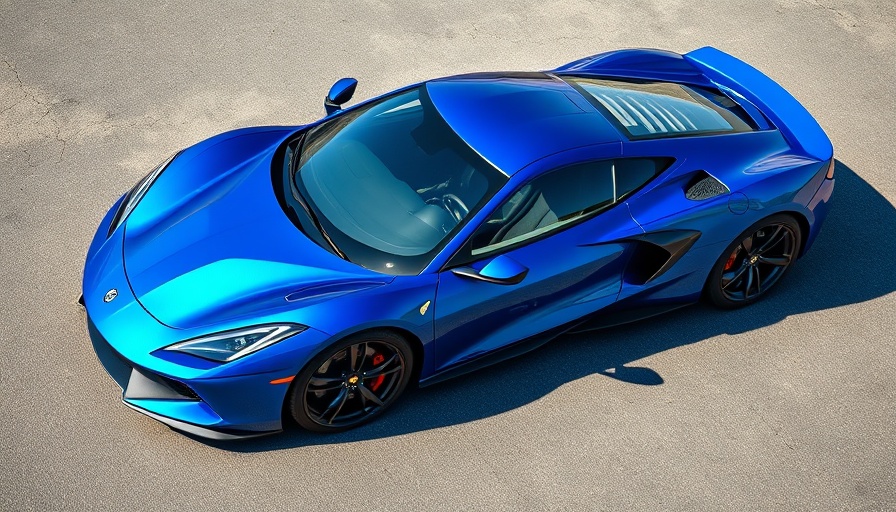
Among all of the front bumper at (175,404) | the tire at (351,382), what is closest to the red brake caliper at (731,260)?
the tire at (351,382)

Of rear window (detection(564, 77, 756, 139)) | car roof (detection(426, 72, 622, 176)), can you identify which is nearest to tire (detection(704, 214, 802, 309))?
rear window (detection(564, 77, 756, 139))

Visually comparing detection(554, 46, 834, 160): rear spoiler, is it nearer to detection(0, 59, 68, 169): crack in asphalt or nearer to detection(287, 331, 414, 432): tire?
detection(287, 331, 414, 432): tire

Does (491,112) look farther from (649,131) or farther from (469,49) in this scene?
(469,49)

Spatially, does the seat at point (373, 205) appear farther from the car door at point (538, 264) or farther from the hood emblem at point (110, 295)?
the hood emblem at point (110, 295)

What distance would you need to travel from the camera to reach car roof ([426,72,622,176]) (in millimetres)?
5559

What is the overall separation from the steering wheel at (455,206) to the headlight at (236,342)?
1062 millimetres

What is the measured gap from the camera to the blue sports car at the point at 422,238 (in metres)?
5.01

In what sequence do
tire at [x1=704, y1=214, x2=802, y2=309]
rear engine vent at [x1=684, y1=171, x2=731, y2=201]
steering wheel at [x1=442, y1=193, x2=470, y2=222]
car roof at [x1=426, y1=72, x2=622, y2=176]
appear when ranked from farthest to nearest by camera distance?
tire at [x1=704, y1=214, x2=802, y2=309] < rear engine vent at [x1=684, y1=171, x2=731, y2=201] < car roof at [x1=426, y1=72, x2=622, y2=176] < steering wheel at [x1=442, y1=193, x2=470, y2=222]

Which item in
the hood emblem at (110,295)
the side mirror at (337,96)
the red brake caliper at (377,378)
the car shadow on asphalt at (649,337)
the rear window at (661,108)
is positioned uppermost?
the side mirror at (337,96)

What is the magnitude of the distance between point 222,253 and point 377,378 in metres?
1.11

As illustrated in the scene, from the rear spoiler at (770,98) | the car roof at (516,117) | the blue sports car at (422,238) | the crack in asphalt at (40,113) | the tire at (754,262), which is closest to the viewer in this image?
the blue sports car at (422,238)

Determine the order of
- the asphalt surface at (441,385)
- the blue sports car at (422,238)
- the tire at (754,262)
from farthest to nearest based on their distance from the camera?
the tire at (754,262) → the asphalt surface at (441,385) → the blue sports car at (422,238)

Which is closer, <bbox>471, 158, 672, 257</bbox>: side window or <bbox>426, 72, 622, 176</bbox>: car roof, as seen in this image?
<bbox>471, 158, 672, 257</bbox>: side window

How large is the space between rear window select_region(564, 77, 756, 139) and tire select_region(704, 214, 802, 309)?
2.29 feet
